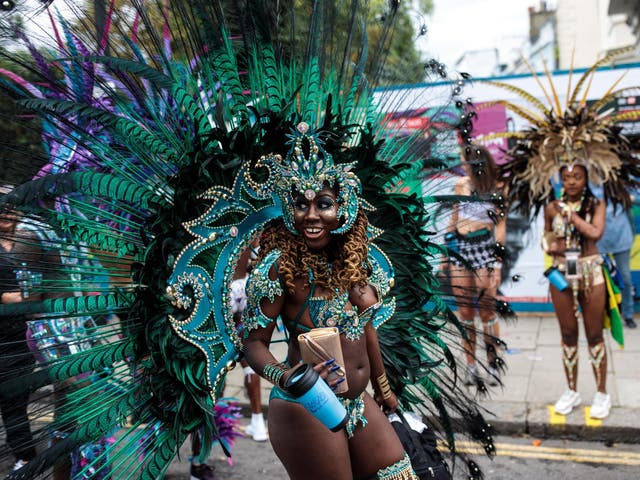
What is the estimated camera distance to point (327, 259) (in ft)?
9.55

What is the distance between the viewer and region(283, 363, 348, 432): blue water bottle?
2443mm

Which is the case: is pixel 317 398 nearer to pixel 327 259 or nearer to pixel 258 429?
pixel 327 259

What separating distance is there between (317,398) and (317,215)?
76 cm

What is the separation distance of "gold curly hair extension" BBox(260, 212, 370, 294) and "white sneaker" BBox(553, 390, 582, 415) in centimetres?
349

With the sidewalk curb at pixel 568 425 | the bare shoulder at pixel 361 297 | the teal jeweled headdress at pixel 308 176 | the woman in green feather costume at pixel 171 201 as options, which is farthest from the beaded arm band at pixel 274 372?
the sidewalk curb at pixel 568 425

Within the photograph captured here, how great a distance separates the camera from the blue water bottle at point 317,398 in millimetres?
2443

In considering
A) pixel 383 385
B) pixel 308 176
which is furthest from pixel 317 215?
pixel 383 385

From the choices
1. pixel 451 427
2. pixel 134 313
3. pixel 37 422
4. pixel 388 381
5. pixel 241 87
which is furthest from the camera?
pixel 451 427

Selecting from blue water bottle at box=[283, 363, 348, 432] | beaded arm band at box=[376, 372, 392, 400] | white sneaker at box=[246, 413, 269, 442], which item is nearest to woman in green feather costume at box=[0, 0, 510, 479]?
beaded arm band at box=[376, 372, 392, 400]

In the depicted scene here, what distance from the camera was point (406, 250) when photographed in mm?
3494

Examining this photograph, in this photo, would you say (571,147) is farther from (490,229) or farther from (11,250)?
(11,250)

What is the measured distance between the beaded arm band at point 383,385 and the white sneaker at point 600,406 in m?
3.10

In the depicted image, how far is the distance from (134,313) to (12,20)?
4.19ft

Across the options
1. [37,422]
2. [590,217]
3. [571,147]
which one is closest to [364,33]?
[37,422]
